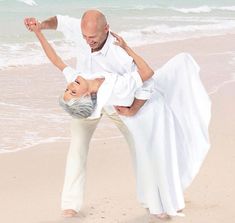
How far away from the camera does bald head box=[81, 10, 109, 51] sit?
162 inches

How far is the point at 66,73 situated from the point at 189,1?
39.2 m

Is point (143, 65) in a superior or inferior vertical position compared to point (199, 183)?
superior

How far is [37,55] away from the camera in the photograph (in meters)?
13.7

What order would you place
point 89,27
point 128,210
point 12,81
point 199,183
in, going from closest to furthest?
point 89,27 → point 128,210 → point 199,183 → point 12,81

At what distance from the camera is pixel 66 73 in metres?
4.34

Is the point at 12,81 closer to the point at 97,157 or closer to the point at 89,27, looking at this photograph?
the point at 97,157

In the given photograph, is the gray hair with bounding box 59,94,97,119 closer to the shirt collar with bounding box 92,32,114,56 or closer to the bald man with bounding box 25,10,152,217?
the bald man with bounding box 25,10,152,217

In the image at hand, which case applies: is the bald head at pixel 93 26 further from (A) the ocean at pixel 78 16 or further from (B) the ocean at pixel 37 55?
(A) the ocean at pixel 78 16

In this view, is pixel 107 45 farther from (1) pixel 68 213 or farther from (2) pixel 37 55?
(2) pixel 37 55

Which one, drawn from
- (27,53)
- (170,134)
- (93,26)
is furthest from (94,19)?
(27,53)

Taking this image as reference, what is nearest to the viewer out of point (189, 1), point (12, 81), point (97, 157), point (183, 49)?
point (97, 157)

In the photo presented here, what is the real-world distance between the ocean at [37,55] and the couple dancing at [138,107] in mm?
2125

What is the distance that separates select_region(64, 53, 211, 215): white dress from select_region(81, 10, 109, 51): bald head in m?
0.28

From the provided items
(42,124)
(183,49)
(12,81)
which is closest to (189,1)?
(183,49)
